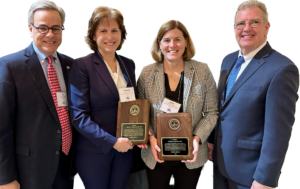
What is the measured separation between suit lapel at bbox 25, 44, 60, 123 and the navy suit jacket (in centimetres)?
143

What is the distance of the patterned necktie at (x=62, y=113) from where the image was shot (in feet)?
6.15

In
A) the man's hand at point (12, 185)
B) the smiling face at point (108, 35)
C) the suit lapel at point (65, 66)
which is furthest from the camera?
the suit lapel at point (65, 66)

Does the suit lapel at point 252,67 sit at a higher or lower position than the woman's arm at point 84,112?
higher

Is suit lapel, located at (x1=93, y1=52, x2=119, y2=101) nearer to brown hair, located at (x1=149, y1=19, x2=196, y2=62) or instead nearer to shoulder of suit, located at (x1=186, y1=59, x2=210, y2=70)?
brown hair, located at (x1=149, y1=19, x2=196, y2=62)

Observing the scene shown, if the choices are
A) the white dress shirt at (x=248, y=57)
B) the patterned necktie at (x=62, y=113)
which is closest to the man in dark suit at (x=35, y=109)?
the patterned necktie at (x=62, y=113)

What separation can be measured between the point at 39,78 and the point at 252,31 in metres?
→ 1.76

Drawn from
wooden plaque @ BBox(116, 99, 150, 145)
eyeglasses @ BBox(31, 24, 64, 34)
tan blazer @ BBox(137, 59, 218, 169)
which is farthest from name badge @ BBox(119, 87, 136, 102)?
eyeglasses @ BBox(31, 24, 64, 34)

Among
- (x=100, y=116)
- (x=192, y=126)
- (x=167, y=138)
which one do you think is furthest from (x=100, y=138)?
(x=192, y=126)

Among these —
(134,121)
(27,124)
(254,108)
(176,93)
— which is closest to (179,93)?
(176,93)

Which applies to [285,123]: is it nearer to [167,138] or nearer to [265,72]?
[265,72]

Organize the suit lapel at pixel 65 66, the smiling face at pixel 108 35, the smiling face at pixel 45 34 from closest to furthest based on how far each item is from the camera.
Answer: the smiling face at pixel 45 34 < the smiling face at pixel 108 35 < the suit lapel at pixel 65 66

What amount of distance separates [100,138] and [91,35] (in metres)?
0.91

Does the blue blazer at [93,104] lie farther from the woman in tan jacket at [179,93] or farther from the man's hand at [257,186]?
the man's hand at [257,186]

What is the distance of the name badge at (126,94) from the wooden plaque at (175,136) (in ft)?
0.94
